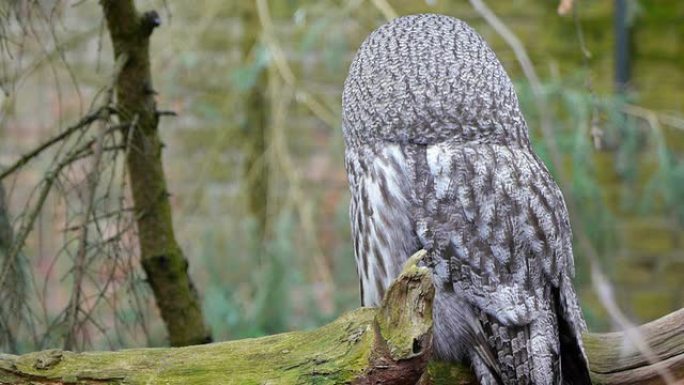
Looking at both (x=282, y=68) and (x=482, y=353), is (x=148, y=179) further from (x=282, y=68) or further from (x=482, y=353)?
(x=282, y=68)

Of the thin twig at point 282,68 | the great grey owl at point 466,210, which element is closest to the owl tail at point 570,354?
the great grey owl at point 466,210

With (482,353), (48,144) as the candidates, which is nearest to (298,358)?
(482,353)

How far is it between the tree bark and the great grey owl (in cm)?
44

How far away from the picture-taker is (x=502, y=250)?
1458 millimetres

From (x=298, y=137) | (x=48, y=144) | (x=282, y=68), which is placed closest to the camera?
(x=48, y=144)

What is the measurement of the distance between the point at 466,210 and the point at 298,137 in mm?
1836

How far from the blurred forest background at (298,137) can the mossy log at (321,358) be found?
1086 mm

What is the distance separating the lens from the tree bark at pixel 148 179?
70.7 inches

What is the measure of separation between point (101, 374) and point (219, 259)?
1657 millimetres

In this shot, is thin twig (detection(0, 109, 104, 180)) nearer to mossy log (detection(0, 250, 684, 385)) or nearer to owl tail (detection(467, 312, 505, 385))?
mossy log (detection(0, 250, 684, 385))

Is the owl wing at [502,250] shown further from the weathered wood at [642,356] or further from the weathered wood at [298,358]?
the weathered wood at [298,358]

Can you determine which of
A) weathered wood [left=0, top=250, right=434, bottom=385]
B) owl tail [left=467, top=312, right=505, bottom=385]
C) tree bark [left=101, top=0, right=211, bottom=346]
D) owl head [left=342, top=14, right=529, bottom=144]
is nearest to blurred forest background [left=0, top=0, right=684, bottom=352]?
tree bark [left=101, top=0, right=211, bottom=346]

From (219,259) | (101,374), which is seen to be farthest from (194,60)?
(101,374)

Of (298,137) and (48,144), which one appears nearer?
(48,144)
